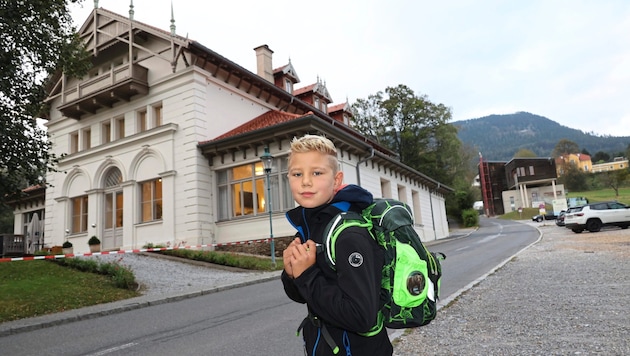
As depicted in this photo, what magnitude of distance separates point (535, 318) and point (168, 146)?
60.8 ft

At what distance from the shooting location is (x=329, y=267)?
1.71 meters

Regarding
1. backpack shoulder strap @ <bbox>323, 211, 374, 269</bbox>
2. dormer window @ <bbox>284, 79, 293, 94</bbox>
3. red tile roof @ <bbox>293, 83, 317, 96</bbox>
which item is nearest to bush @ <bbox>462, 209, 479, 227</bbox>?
red tile roof @ <bbox>293, 83, 317, 96</bbox>

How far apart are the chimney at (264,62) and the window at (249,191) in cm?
934

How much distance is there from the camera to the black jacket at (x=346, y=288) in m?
1.58

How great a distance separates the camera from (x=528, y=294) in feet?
24.1

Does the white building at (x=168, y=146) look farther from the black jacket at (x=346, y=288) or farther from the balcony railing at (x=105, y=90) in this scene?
the black jacket at (x=346, y=288)

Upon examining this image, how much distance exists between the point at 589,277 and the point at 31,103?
14567 millimetres

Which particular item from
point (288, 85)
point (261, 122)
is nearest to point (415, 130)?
point (288, 85)

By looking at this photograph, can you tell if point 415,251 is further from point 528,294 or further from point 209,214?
point 209,214

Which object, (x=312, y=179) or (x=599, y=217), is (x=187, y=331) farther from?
(x=599, y=217)

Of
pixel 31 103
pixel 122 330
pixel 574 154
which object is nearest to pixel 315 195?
pixel 122 330

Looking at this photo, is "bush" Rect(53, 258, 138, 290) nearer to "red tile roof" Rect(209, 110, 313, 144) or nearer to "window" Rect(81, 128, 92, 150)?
"red tile roof" Rect(209, 110, 313, 144)

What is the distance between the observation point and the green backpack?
5.52 ft

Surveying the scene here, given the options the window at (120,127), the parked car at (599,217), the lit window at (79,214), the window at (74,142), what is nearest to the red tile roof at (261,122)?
the window at (120,127)
